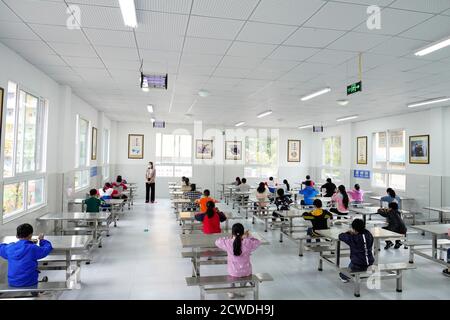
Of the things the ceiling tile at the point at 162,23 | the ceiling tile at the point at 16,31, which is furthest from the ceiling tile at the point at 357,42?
the ceiling tile at the point at 16,31

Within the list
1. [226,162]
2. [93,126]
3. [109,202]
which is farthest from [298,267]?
[226,162]

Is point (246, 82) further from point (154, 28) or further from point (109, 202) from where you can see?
point (109, 202)

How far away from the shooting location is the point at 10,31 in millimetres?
4051

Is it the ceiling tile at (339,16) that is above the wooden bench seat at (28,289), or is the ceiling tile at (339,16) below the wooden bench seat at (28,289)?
above

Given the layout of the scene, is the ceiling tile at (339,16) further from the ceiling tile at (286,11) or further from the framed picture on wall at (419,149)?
the framed picture on wall at (419,149)

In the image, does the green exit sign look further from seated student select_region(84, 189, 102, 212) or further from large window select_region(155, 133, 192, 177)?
large window select_region(155, 133, 192, 177)

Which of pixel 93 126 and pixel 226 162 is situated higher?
pixel 93 126

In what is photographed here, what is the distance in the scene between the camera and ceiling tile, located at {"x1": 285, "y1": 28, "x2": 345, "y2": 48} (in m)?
3.88

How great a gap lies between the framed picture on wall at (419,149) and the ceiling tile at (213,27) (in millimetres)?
7810

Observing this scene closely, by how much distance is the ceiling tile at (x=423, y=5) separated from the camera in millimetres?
3115

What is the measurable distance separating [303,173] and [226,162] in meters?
4.04

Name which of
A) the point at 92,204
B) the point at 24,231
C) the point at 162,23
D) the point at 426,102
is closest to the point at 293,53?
the point at 162,23

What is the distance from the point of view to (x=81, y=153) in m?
9.16
